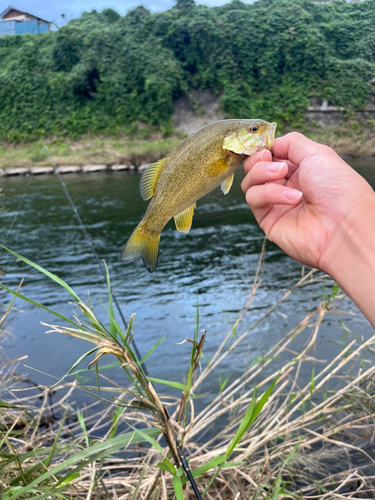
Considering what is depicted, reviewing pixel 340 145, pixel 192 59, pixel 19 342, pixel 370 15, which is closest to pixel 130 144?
pixel 192 59

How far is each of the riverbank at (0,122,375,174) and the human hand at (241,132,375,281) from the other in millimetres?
27172

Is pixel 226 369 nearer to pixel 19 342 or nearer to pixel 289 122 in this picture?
pixel 19 342

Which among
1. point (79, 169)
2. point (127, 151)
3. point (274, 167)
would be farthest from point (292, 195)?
point (79, 169)

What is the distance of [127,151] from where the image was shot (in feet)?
105

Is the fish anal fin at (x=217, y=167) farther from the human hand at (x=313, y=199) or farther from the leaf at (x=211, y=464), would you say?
the leaf at (x=211, y=464)

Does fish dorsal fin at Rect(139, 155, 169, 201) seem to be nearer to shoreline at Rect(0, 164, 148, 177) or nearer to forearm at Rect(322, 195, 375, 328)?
forearm at Rect(322, 195, 375, 328)

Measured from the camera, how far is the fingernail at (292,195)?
6.40ft

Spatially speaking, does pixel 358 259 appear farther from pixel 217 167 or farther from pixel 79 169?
pixel 79 169

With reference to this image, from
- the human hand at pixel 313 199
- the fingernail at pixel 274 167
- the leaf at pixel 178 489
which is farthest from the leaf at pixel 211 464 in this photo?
the fingernail at pixel 274 167

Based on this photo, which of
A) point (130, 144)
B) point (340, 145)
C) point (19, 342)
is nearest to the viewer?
point (19, 342)

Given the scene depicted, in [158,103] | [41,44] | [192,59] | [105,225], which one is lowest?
[105,225]

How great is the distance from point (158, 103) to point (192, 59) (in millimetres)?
6180

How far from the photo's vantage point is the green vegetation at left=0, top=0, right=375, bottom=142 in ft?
Answer: 119

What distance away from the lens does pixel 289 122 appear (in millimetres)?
35219
